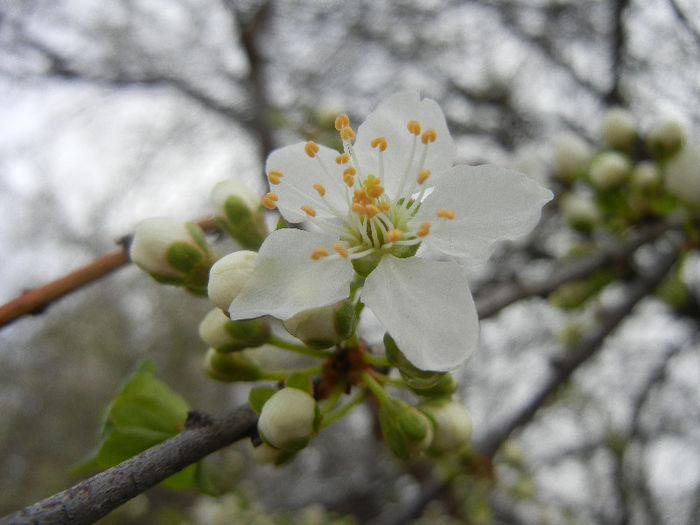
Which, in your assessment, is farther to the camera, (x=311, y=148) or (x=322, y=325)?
(x=311, y=148)

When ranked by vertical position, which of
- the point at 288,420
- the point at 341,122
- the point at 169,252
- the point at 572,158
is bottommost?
the point at 572,158

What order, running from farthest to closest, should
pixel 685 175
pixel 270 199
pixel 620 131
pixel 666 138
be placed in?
pixel 620 131
pixel 666 138
pixel 685 175
pixel 270 199

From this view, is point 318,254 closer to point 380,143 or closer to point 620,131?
point 380,143

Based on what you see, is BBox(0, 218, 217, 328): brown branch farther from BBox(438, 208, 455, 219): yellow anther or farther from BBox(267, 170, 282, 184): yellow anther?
BBox(438, 208, 455, 219): yellow anther

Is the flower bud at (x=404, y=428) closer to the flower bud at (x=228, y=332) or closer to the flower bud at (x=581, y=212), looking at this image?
the flower bud at (x=228, y=332)

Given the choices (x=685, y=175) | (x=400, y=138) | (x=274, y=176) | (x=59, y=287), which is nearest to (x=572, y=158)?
(x=685, y=175)

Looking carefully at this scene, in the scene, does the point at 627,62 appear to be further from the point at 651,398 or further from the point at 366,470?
the point at 366,470
